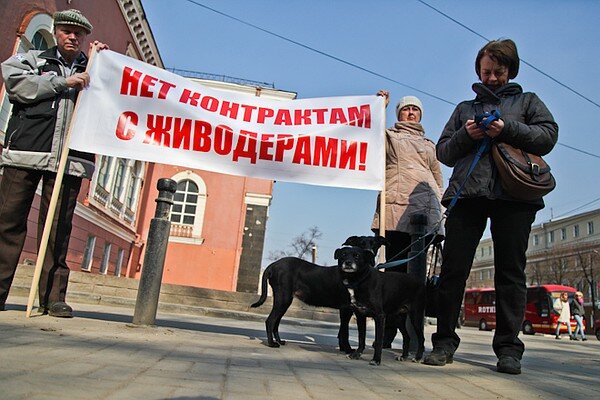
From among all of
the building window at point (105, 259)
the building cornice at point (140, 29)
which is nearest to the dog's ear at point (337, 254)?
the building cornice at point (140, 29)

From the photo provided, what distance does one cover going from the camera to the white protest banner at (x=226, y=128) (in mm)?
4254

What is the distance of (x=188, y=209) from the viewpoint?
2492 cm

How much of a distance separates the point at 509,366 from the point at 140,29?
21565 mm

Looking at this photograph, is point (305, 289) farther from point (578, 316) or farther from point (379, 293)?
point (578, 316)

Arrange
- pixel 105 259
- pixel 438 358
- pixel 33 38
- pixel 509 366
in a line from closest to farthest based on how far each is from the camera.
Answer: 1. pixel 509 366
2. pixel 438 358
3. pixel 33 38
4. pixel 105 259

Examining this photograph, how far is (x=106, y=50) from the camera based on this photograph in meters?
4.36

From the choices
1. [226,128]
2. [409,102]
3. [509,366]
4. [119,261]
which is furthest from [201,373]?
[119,261]

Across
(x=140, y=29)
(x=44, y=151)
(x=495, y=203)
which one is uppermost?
(x=140, y=29)

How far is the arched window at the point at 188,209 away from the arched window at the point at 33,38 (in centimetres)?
1286

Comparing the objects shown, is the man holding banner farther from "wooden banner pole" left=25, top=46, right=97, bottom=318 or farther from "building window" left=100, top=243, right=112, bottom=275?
"building window" left=100, top=243, right=112, bottom=275

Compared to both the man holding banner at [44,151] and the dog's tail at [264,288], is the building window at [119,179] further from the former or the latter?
the dog's tail at [264,288]

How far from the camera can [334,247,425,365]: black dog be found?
11.2 ft

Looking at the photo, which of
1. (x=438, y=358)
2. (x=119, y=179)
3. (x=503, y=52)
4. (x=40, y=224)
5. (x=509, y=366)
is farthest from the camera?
(x=119, y=179)

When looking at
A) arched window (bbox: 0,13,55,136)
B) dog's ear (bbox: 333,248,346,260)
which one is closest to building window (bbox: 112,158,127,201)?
arched window (bbox: 0,13,55,136)
